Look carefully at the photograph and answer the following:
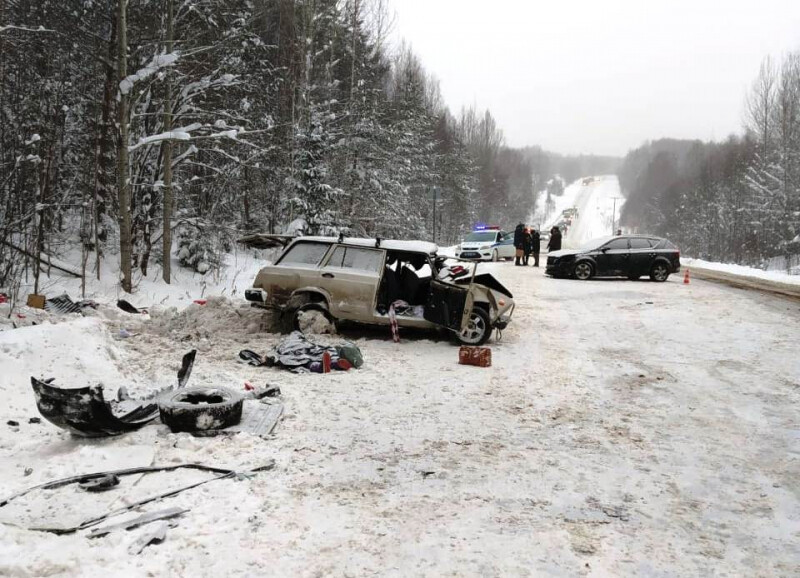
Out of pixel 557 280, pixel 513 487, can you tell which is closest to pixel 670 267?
pixel 557 280

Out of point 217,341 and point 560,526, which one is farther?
point 217,341

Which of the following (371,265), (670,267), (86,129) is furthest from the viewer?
(670,267)

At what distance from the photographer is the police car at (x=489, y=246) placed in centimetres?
2767

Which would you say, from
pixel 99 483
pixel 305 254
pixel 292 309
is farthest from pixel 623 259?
pixel 99 483

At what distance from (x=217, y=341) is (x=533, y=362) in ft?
16.0

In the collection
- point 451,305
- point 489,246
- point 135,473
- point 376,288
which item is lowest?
point 135,473

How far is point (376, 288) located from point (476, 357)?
2.13 m

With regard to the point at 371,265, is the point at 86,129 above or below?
above

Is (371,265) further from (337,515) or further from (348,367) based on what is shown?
(337,515)

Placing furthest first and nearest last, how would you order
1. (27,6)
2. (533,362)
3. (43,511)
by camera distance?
(27,6), (533,362), (43,511)

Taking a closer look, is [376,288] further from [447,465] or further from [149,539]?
[149,539]

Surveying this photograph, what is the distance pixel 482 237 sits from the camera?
2900 cm

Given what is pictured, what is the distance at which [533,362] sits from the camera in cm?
826


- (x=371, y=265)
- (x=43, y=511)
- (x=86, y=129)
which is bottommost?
(x=43, y=511)
